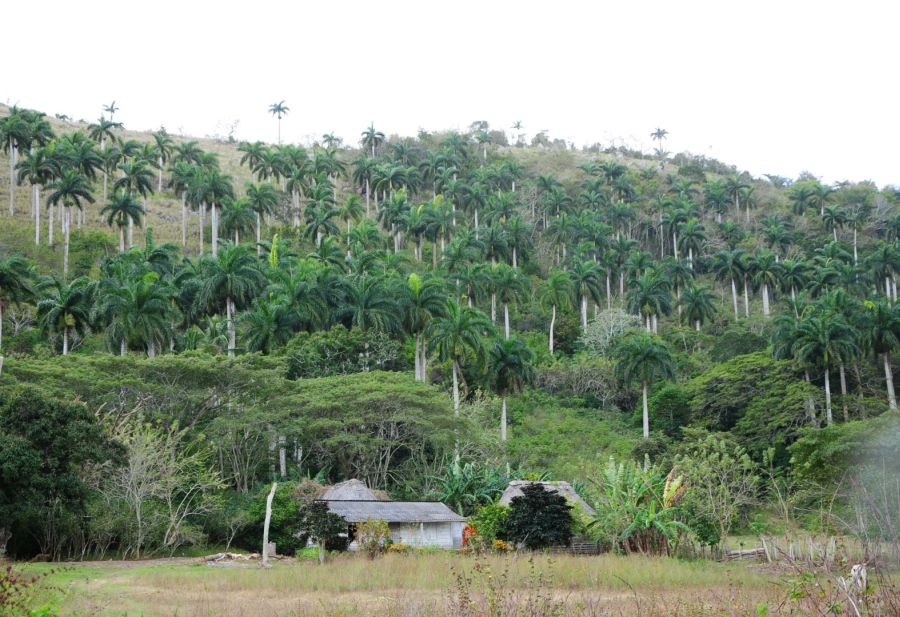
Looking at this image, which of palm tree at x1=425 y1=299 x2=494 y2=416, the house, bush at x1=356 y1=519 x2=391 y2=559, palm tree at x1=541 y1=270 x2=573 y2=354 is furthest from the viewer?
palm tree at x1=541 y1=270 x2=573 y2=354

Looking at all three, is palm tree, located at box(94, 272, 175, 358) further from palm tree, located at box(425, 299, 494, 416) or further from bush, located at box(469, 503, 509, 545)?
bush, located at box(469, 503, 509, 545)

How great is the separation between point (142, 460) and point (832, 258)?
78.4m

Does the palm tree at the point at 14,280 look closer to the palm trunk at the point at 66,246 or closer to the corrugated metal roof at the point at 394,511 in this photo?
the palm trunk at the point at 66,246

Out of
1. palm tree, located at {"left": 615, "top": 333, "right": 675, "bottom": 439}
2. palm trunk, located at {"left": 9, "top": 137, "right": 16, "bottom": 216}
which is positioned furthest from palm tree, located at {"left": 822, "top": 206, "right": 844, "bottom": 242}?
palm trunk, located at {"left": 9, "top": 137, "right": 16, "bottom": 216}

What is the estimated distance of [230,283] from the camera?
61312 millimetres

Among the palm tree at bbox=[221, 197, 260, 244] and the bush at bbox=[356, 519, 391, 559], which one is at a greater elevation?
the palm tree at bbox=[221, 197, 260, 244]

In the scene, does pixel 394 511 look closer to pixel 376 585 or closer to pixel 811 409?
pixel 376 585

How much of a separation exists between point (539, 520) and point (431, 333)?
24.9 metres

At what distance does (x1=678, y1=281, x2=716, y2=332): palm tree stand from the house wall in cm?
4788

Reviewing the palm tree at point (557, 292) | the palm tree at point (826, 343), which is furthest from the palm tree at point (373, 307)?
the palm tree at point (826, 343)

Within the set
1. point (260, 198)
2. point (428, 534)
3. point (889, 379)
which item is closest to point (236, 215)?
point (260, 198)

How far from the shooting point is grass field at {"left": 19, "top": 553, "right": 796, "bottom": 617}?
20547 millimetres

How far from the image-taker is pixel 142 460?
1490 inches

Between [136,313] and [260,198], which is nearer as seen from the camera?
[136,313]
